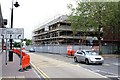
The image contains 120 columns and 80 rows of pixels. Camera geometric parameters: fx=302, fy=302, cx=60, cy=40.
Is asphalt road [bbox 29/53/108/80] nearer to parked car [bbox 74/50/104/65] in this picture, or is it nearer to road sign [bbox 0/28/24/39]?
road sign [bbox 0/28/24/39]

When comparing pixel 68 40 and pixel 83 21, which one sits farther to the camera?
pixel 68 40

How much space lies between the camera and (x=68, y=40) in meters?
103

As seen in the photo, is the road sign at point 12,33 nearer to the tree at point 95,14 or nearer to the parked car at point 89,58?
the parked car at point 89,58

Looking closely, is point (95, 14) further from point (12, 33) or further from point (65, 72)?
point (12, 33)

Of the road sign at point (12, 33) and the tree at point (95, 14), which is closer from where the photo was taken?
the road sign at point (12, 33)

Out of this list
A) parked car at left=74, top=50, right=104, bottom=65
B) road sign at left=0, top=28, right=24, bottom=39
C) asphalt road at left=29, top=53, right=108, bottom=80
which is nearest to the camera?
road sign at left=0, top=28, right=24, bottom=39

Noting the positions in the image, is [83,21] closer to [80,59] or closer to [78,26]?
[78,26]

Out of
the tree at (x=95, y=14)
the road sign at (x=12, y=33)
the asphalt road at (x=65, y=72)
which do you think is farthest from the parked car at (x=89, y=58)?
the tree at (x=95, y=14)

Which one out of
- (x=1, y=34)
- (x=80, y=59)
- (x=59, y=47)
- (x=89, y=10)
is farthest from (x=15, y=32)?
(x=59, y=47)

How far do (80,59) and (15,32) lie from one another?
16044 millimetres

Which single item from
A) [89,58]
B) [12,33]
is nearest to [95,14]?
[89,58]

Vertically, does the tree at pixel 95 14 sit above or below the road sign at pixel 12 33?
above

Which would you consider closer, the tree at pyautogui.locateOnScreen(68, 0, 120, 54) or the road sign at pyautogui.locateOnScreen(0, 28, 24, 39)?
the road sign at pyautogui.locateOnScreen(0, 28, 24, 39)

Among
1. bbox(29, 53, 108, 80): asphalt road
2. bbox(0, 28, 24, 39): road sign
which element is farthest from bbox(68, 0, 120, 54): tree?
bbox(0, 28, 24, 39): road sign
